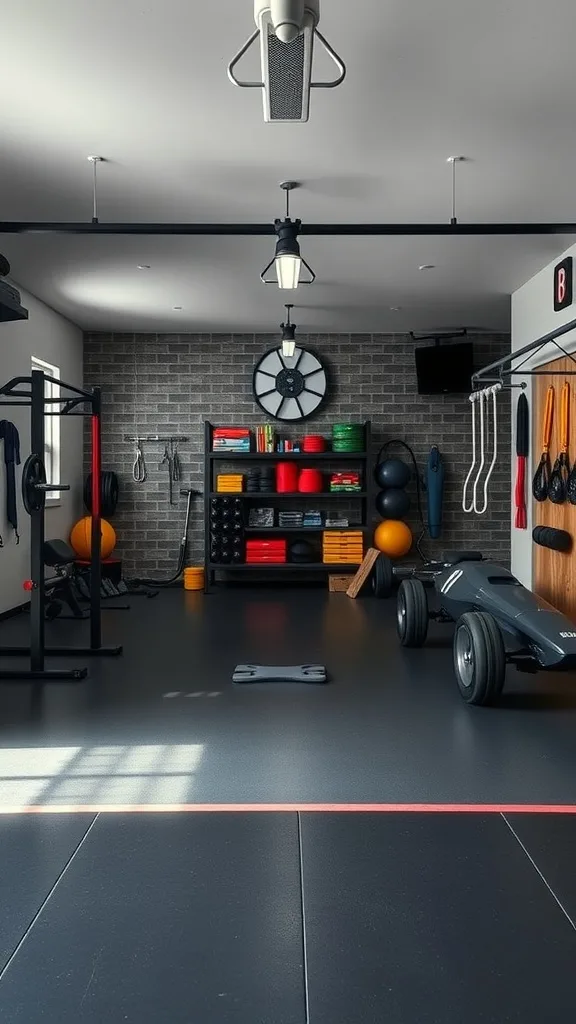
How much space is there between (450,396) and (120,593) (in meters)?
4.75

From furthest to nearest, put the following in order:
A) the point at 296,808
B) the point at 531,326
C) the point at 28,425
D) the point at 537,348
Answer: the point at 28,425, the point at 531,326, the point at 537,348, the point at 296,808

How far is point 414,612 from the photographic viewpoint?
6.09 metres

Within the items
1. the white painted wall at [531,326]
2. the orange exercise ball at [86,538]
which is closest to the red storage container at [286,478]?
the orange exercise ball at [86,538]

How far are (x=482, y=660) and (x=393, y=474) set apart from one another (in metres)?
5.64

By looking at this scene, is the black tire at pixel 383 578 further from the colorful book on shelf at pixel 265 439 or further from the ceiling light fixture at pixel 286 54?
the ceiling light fixture at pixel 286 54

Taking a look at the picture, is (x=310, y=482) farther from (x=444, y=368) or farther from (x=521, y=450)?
(x=521, y=450)

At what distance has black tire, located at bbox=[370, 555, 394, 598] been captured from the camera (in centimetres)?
A: 873

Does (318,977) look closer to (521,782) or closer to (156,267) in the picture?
(521,782)

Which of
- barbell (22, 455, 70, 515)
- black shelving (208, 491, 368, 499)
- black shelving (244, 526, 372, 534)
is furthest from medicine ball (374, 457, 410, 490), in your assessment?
barbell (22, 455, 70, 515)

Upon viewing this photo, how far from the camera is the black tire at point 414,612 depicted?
240 inches

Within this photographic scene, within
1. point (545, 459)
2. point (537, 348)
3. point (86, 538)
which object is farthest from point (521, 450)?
point (86, 538)

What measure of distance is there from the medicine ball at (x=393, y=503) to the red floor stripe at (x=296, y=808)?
270 inches

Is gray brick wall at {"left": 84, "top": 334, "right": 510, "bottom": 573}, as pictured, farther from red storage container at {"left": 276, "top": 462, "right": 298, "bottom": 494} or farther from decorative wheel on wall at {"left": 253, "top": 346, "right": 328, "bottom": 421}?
red storage container at {"left": 276, "top": 462, "right": 298, "bottom": 494}

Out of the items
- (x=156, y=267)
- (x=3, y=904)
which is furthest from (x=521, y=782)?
(x=156, y=267)
